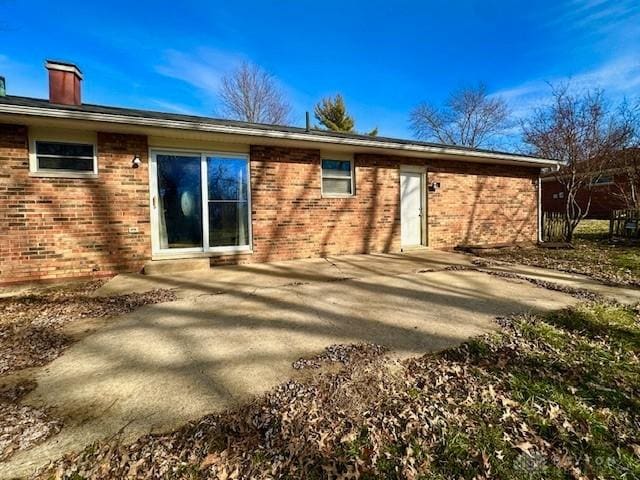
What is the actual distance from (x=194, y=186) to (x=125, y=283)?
7.68 ft

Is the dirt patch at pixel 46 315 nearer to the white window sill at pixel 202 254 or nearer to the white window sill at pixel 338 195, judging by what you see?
the white window sill at pixel 202 254

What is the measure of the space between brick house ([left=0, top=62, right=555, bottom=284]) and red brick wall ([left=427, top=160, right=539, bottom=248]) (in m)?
0.06

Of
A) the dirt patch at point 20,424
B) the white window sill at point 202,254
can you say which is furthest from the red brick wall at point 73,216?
the dirt patch at point 20,424

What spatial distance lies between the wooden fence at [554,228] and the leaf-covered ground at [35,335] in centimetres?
1253

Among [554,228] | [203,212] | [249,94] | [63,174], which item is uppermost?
[249,94]

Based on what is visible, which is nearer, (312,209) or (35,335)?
(35,335)

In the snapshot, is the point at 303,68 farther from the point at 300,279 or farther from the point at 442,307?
the point at 442,307

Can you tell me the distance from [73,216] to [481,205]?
10450mm

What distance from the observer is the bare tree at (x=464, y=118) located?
1030 inches

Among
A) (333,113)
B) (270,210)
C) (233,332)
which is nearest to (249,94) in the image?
(333,113)

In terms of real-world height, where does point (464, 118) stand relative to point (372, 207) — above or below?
above

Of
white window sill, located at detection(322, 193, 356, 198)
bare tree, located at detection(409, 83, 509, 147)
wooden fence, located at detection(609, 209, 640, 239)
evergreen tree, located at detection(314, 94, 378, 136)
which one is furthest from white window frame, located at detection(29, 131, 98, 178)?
bare tree, located at detection(409, 83, 509, 147)

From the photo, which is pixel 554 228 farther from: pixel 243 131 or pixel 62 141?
pixel 62 141

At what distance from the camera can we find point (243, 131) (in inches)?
242
